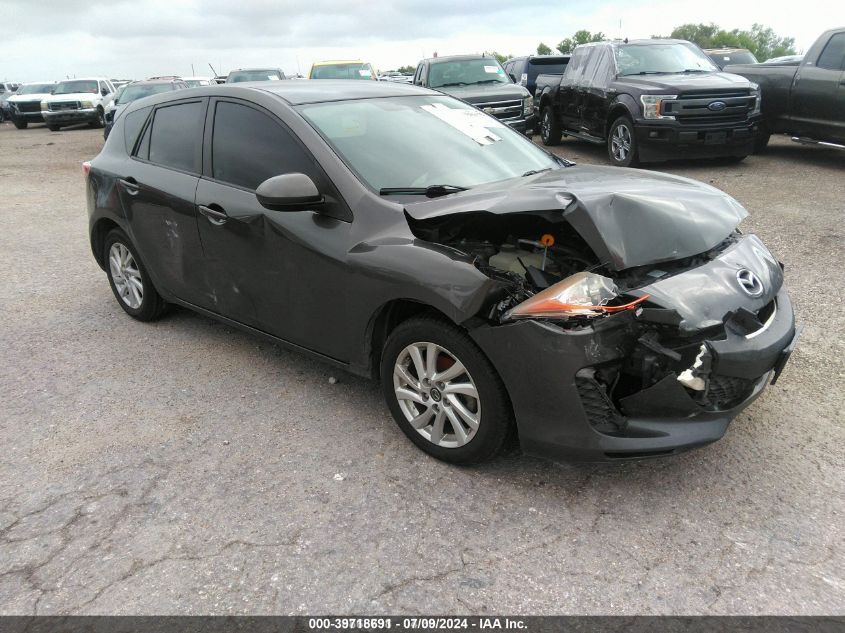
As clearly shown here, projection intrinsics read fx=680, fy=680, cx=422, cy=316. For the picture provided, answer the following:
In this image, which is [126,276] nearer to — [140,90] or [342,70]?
[342,70]

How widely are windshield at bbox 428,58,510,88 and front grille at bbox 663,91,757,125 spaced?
4251 millimetres

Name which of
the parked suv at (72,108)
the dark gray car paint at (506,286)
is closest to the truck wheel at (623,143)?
the dark gray car paint at (506,286)

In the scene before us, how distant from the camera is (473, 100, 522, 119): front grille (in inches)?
463

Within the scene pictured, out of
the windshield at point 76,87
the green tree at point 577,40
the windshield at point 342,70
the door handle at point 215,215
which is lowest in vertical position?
the door handle at point 215,215

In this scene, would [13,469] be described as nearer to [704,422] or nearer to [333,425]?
[333,425]

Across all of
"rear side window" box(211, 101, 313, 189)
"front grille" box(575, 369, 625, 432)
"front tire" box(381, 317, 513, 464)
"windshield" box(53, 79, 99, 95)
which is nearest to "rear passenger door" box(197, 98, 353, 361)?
"rear side window" box(211, 101, 313, 189)

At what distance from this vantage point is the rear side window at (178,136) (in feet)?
14.2

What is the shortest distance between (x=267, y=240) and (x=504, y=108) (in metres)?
9.07

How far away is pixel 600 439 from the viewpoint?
2715 millimetres

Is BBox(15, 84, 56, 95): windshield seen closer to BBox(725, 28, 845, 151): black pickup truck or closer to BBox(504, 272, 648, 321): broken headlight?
BBox(725, 28, 845, 151): black pickup truck

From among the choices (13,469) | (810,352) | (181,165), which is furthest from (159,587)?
(810,352)

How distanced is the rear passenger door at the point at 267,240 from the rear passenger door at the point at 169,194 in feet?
0.47

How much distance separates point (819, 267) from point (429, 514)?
4.50m

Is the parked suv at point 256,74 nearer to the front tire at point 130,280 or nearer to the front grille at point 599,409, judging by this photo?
the front tire at point 130,280
